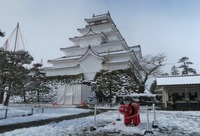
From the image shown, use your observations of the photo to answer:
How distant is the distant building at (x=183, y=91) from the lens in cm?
2005

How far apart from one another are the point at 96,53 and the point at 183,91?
16909 mm

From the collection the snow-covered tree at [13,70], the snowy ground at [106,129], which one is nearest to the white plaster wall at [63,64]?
the snow-covered tree at [13,70]

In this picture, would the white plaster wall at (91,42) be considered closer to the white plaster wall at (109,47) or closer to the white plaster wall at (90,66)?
the white plaster wall at (109,47)

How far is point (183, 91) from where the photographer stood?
68.3 ft

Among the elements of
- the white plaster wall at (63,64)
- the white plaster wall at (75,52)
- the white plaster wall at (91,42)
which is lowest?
the white plaster wall at (63,64)

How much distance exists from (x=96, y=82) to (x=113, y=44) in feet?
36.0

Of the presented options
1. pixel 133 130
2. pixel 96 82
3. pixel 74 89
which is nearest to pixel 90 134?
pixel 133 130

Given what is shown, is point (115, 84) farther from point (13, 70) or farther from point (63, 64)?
point (13, 70)

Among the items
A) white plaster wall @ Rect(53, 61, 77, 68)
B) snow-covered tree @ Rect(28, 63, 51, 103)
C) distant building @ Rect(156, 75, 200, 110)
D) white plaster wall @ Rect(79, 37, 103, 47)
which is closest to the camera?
distant building @ Rect(156, 75, 200, 110)

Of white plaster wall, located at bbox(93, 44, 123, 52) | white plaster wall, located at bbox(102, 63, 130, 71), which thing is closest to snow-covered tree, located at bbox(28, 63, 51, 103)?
white plaster wall, located at bbox(102, 63, 130, 71)

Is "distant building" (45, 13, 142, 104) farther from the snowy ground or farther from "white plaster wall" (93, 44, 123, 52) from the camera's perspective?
the snowy ground

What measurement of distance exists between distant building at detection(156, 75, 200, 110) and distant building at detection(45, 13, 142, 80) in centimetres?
1030

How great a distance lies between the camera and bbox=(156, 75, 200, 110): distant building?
20047mm

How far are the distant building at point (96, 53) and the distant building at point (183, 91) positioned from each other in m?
10.3
